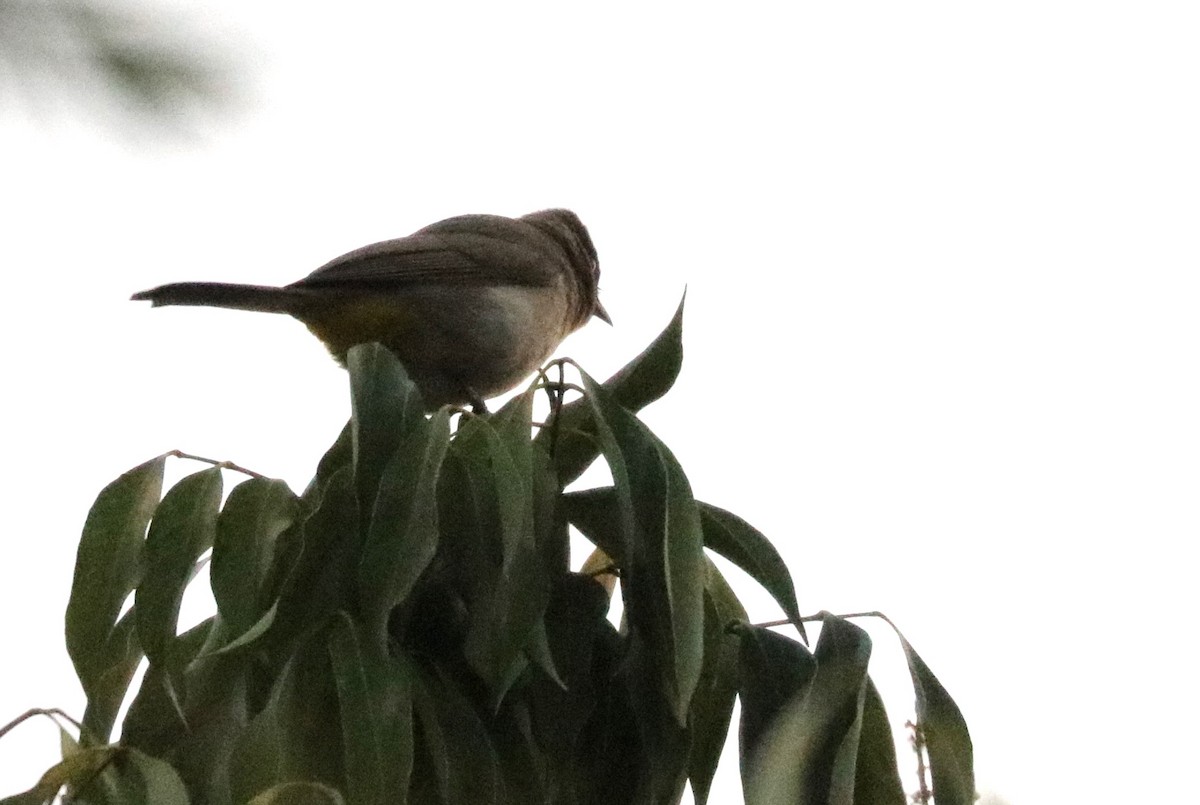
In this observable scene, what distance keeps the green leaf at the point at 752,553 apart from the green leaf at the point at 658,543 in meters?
0.19

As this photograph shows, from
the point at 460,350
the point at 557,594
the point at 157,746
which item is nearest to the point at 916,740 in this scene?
the point at 557,594

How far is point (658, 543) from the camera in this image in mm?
2355

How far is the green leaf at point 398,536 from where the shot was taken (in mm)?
2182

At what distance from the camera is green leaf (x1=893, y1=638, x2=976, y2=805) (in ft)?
8.14

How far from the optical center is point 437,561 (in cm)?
247

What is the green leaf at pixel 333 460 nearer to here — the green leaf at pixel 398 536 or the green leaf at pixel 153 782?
the green leaf at pixel 398 536

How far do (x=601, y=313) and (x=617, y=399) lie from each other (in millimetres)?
3144

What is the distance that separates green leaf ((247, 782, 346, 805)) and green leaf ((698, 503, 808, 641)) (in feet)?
2.67

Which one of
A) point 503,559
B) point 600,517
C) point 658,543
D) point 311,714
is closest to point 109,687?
point 311,714

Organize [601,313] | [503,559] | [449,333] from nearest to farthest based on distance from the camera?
[503,559] → [449,333] → [601,313]

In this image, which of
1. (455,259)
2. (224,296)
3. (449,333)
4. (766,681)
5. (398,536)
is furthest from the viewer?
(455,259)

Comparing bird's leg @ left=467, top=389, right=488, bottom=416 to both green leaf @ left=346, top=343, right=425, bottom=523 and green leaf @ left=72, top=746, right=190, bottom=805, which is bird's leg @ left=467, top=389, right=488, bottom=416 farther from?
green leaf @ left=72, top=746, right=190, bottom=805

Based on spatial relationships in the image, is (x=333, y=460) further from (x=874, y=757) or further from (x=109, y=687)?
(x=874, y=757)

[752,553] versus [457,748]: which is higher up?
[752,553]
